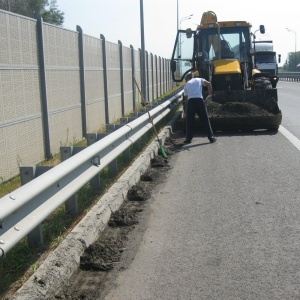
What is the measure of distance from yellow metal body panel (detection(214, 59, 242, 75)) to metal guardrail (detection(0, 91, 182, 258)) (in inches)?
361

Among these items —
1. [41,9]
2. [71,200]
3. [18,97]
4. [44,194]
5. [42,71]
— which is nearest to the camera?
[44,194]

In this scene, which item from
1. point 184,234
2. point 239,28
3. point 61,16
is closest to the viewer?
point 184,234

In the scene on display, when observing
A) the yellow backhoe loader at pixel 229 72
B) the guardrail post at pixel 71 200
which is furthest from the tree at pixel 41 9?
the guardrail post at pixel 71 200

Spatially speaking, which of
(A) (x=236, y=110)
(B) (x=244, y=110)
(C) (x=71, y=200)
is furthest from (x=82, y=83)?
(C) (x=71, y=200)

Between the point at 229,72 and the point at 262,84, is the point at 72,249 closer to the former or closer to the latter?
the point at 229,72

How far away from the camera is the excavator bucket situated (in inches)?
560

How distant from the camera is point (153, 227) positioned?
6.29 meters

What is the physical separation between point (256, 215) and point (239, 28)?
1181cm

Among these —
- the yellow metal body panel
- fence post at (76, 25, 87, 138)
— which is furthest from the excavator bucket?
fence post at (76, 25, 87, 138)

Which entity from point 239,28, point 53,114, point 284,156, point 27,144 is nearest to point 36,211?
point 27,144

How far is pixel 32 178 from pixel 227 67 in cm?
1200

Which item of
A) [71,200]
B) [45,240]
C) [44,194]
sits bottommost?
[45,240]

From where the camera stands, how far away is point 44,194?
4.85m

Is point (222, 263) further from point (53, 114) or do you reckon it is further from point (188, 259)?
point (53, 114)
